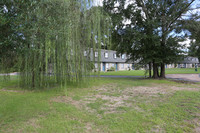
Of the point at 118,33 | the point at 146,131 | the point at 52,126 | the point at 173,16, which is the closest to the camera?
the point at 146,131

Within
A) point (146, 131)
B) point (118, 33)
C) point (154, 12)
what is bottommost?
point (146, 131)

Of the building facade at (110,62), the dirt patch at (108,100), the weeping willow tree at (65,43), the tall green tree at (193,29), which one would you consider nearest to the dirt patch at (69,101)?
the dirt patch at (108,100)

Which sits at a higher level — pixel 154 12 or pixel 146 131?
pixel 154 12

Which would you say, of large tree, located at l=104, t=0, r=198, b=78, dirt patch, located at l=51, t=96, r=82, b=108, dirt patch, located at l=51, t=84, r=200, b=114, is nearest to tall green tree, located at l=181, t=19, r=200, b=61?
large tree, located at l=104, t=0, r=198, b=78

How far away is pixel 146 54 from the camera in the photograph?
1249 centimetres

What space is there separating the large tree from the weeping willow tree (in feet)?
18.0

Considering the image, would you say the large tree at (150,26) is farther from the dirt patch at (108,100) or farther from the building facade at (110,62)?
the building facade at (110,62)

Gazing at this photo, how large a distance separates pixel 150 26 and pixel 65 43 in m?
9.17

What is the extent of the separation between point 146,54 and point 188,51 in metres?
4.23

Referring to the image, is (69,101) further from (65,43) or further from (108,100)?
(65,43)

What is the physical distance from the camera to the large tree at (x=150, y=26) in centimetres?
1179

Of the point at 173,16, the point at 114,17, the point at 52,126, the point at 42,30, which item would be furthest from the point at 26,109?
the point at 173,16

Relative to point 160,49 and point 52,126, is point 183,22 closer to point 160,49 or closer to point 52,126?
point 160,49

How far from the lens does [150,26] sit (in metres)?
11.9
